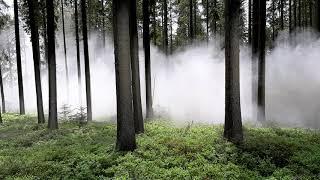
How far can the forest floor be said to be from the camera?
10.1 metres

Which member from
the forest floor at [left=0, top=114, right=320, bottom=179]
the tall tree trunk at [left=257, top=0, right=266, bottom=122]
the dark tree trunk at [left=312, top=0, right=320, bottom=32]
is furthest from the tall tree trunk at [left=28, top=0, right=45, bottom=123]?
the dark tree trunk at [left=312, top=0, right=320, bottom=32]

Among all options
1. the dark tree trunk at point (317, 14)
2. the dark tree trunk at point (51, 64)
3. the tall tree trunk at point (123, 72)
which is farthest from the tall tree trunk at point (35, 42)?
the dark tree trunk at point (317, 14)

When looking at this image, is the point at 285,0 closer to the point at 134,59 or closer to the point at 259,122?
the point at 259,122

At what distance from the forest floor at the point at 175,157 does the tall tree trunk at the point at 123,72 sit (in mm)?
617

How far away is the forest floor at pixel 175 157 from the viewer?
396 inches

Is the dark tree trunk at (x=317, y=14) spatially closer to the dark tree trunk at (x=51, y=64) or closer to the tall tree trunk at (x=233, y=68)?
the tall tree trunk at (x=233, y=68)

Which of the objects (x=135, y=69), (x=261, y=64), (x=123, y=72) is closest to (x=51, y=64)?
(x=135, y=69)

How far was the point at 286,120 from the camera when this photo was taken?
2111cm

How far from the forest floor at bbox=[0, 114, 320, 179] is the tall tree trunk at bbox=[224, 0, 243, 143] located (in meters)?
0.66

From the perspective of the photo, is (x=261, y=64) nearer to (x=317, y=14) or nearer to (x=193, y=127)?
(x=193, y=127)

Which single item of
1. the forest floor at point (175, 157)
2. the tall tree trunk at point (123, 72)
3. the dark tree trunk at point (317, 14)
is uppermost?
the dark tree trunk at point (317, 14)

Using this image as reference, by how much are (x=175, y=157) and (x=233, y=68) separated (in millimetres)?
3614

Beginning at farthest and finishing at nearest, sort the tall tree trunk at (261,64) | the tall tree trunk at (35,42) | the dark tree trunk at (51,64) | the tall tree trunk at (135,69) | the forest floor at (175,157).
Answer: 1. the tall tree trunk at (35,42)
2. the tall tree trunk at (261,64)
3. the dark tree trunk at (51,64)
4. the tall tree trunk at (135,69)
5. the forest floor at (175,157)

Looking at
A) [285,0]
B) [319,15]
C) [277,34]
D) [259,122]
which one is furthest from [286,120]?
[285,0]
